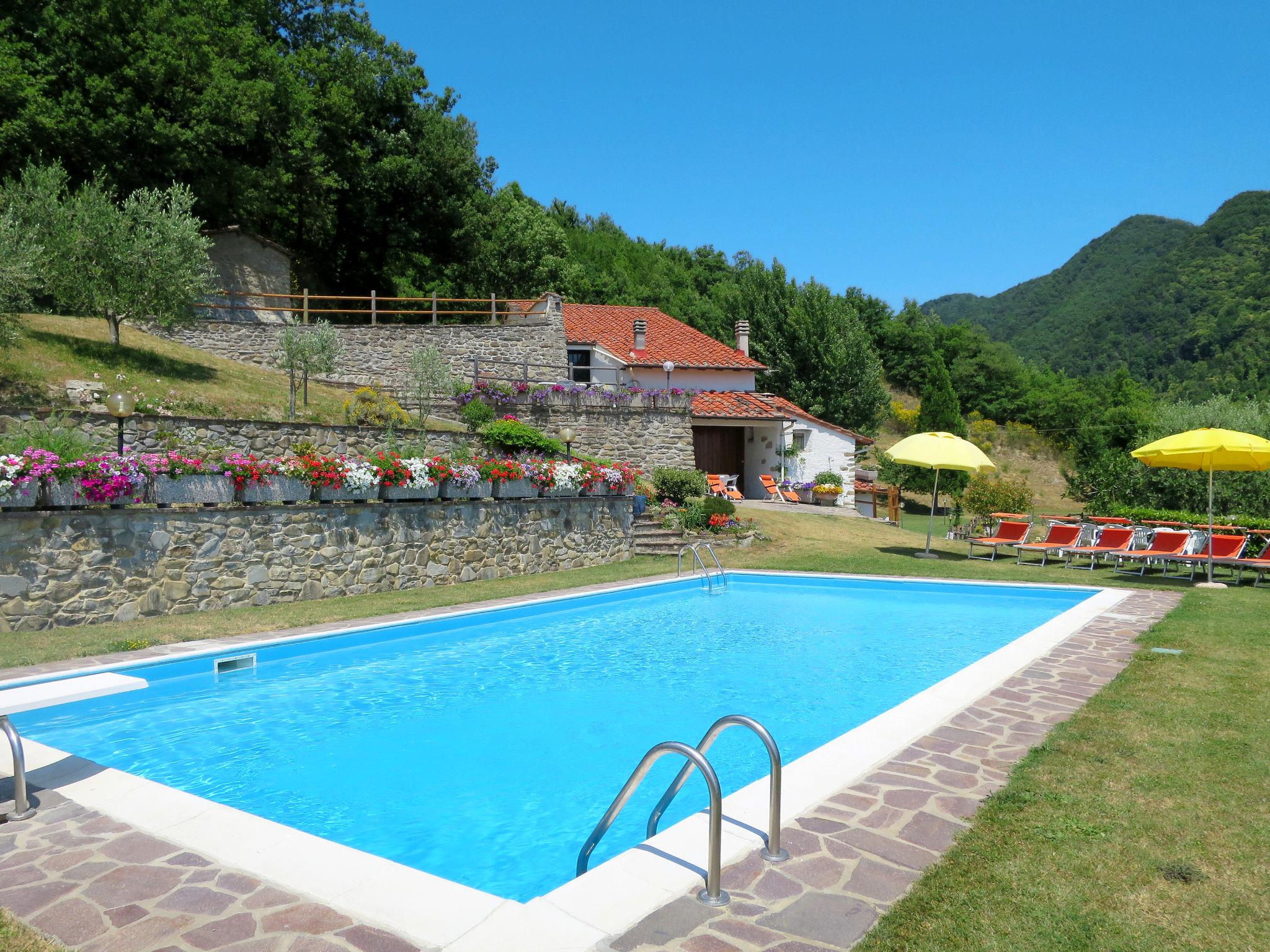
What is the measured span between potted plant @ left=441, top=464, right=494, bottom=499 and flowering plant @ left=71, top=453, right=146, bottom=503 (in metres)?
4.56

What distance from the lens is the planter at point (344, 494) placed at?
11203 millimetres

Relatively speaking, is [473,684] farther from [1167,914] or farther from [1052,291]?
[1052,291]

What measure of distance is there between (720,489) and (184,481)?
1755 centimetres

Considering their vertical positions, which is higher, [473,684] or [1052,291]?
[1052,291]

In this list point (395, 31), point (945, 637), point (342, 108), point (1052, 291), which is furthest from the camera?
point (1052, 291)

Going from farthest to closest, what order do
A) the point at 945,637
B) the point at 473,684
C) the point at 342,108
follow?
the point at 342,108 → the point at 945,637 → the point at 473,684

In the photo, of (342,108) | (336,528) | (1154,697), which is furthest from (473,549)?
A: (342,108)

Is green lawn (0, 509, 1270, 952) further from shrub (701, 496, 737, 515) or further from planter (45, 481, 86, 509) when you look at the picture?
shrub (701, 496, 737, 515)

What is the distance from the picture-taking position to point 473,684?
25.6 ft

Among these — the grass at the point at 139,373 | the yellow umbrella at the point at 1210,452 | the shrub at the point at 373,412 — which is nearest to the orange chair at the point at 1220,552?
the yellow umbrella at the point at 1210,452

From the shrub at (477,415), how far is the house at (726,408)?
708cm

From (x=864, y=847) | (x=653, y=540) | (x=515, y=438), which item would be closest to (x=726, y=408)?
(x=515, y=438)

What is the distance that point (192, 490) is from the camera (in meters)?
9.68

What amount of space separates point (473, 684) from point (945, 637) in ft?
19.6
